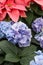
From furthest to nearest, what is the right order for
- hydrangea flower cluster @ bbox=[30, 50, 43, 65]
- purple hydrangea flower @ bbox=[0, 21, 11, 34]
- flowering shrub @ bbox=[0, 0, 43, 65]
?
1. purple hydrangea flower @ bbox=[0, 21, 11, 34]
2. flowering shrub @ bbox=[0, 0, 43, 65]
3. hydrangea flower cluster @ bbox=[30, 50, 43, 65]

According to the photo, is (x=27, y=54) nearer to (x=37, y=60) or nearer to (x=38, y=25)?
(x=37, y=60)

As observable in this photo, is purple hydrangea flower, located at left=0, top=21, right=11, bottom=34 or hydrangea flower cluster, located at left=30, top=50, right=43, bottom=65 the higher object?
purple hydrangea flower, located at left=0, top=21, right=11, bottom=34

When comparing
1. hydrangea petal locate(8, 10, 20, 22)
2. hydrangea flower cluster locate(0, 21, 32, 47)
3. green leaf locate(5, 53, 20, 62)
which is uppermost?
hydrangea petal locate(8, 10, 20, 22)

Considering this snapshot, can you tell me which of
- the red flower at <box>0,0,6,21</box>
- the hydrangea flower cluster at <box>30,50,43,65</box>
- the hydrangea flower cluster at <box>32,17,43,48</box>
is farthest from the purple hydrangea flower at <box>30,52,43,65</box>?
the red flower at <box>0,0,6,21</box>

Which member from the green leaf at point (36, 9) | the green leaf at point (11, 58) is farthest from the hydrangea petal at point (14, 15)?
the green leaf at point (11, 58)

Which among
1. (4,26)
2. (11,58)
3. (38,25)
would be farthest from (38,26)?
(11,58)

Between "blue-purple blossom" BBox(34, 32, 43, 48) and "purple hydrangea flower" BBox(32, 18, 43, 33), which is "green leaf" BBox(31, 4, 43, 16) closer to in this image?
"purple hydrangea flower" BBox(32, 18, 43, 33)

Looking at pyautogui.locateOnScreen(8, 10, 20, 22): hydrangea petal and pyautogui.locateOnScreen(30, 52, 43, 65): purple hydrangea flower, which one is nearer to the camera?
pyautogui.locateOnScreen(30, 52, 43, 65): purple hydrangea flower

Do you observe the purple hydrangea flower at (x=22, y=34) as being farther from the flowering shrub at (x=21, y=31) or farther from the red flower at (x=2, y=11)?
the red flower at (x=2, y=11)
